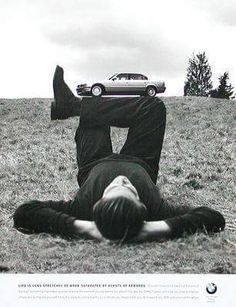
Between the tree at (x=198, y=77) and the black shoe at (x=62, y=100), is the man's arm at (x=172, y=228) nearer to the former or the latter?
the black shoe at (x=62, y=100)

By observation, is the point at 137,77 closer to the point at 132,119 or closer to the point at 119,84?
the point at 119,84

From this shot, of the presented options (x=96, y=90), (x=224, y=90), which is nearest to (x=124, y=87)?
(x=96, y=90)

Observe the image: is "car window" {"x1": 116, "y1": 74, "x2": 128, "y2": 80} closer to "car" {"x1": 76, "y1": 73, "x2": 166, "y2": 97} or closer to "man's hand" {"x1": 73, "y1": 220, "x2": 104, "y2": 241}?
"car" {"x1": 76, "y1": 73, "x2": 166, "y2": 97}

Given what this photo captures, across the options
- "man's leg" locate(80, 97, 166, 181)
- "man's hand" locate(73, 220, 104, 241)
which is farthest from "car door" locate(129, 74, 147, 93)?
"man's hand" locate(73, 220, 104, 241)

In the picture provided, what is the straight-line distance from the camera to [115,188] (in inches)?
130

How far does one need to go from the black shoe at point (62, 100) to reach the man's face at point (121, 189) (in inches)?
24.9

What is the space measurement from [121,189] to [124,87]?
92 cm

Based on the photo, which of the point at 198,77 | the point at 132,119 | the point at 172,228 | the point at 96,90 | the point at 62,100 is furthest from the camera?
the point at 198,77

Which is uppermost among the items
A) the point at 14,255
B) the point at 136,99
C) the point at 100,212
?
the point at 136,99
